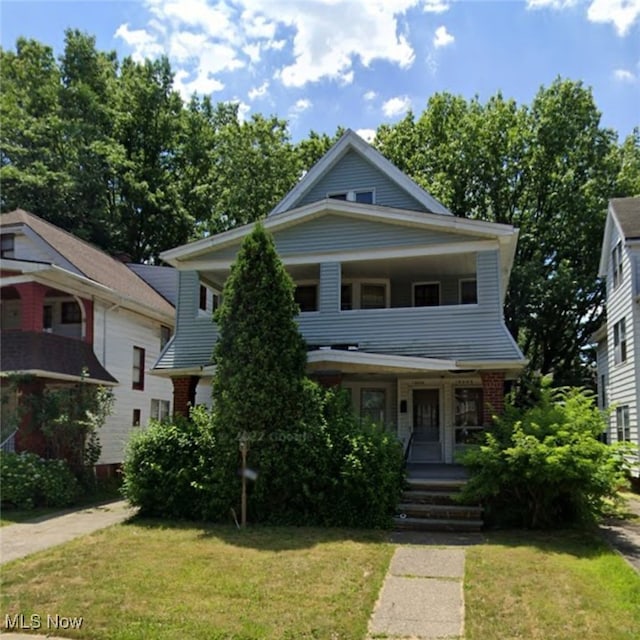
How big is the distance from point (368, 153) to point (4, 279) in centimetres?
1080

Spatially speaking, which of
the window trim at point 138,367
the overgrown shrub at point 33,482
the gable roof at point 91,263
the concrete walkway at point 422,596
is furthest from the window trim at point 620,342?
the overgrown shrub at point 33,482

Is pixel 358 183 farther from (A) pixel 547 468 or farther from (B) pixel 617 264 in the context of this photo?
(A) pixel 547 468

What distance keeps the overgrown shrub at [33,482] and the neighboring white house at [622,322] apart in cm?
1392

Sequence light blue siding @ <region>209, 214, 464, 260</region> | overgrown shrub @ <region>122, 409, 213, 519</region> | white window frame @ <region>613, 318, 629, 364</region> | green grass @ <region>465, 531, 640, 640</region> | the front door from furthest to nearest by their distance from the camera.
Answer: white window frame @ <region>613, 318, 629, 364</region>
the front door
light blue siding @ <region>209, 214, 464, 260</region>
overgrown shrub @ <region>122, 409, 213, 519</region>
green grass @ <region>465, 531, 640, 640</region>

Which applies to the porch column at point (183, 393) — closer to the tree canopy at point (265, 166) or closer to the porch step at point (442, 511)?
the porch step at point (442, 511)

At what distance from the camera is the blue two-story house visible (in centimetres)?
1354

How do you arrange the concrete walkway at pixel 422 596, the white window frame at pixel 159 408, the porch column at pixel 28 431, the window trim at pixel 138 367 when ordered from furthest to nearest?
the white window frame at pixel 159 408 < the window trim at pixel 138 367 < the porch column at pixel 28 431 < the concrete walkway at pixel 422 596

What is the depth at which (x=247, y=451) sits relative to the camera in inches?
427

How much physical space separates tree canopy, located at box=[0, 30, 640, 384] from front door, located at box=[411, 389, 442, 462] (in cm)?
1214

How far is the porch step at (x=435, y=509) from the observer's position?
1058 centimetres

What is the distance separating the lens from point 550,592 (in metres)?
6.92

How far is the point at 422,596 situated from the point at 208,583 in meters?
2.59

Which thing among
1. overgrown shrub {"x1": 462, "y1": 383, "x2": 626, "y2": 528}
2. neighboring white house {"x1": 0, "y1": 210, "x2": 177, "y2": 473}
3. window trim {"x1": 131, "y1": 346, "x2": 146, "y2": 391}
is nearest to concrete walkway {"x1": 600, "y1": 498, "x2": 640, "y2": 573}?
overgrown shrub {"x1": 462, "y1": 383, "x2": 626, "y2": 528}

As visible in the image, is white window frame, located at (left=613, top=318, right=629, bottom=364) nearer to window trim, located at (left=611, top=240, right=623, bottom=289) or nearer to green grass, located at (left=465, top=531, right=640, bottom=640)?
window trim, located at (left=611, top=240, right=623, bottom=289)
